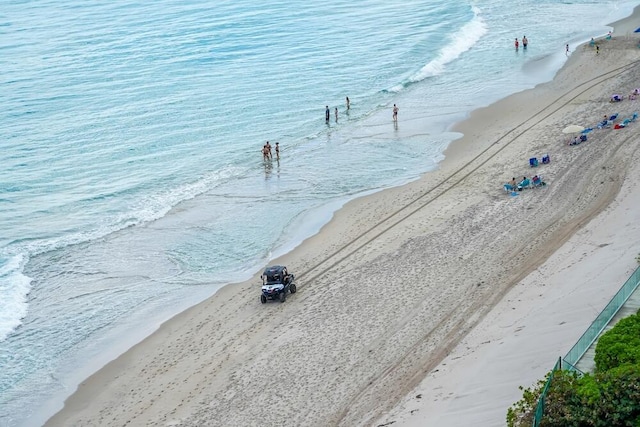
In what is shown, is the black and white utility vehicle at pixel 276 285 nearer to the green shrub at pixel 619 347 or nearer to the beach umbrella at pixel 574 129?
the green shrub at pixel 619 347

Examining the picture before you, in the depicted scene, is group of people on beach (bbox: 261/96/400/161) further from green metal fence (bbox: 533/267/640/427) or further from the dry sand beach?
Result: green metal fence (bbox: 533/267/640/427)

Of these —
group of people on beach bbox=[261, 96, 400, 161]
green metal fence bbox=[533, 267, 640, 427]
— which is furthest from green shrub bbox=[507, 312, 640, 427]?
group of people on beach bbox=[261, 96, 400, 161]

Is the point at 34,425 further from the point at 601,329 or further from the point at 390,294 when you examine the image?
the point at 601,329

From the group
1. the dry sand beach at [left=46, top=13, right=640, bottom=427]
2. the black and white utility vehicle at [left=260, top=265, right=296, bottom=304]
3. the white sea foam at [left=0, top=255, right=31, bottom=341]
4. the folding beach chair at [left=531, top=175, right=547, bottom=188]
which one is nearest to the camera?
the dry sand beach at [left=46, top=13, right=640, bottom=427]

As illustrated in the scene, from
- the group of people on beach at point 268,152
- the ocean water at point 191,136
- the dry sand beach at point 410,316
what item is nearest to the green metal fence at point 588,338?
the dry sand beach at point 410,316

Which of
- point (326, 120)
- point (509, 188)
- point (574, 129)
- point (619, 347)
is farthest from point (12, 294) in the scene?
point (574, 129)

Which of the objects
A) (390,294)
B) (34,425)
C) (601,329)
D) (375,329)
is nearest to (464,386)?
(601,329)
